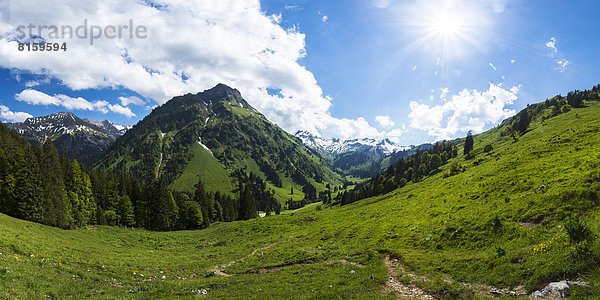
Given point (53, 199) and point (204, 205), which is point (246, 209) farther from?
point (53, 199)

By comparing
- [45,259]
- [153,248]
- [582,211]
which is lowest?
[153,248]

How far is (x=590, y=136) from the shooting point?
3931 centimetres

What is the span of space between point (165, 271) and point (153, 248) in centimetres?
2382

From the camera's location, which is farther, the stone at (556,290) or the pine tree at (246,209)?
the pine tree at (246,209)

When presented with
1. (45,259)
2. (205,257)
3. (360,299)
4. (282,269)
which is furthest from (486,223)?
(45,259)

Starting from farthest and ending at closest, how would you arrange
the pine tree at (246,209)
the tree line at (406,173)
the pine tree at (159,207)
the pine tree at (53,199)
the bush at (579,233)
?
the tree line at (406,173), the pine tree at (246,209), the pine tree at (159,207), the pine tree at (53,199), the bush at (579,233)

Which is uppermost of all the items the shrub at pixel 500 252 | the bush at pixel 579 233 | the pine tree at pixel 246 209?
the bush at pixel 579 233

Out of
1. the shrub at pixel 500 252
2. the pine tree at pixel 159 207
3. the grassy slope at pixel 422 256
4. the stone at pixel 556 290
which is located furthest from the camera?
the pine tree at pixel 159 207

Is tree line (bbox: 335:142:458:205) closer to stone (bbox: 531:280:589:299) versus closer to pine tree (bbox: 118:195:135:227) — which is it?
stone (bbox: 531:280:589:299)

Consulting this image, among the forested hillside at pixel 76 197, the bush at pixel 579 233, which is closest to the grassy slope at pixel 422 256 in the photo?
the bush at pixel 579 233

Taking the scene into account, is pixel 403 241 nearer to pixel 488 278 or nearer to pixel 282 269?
pixel 488 278

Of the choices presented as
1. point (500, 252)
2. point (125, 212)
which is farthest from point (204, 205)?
point (500, 252)

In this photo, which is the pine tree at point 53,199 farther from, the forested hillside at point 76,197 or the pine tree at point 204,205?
the pine tree at point 204,205

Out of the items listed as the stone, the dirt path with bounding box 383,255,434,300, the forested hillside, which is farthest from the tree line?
the stone
